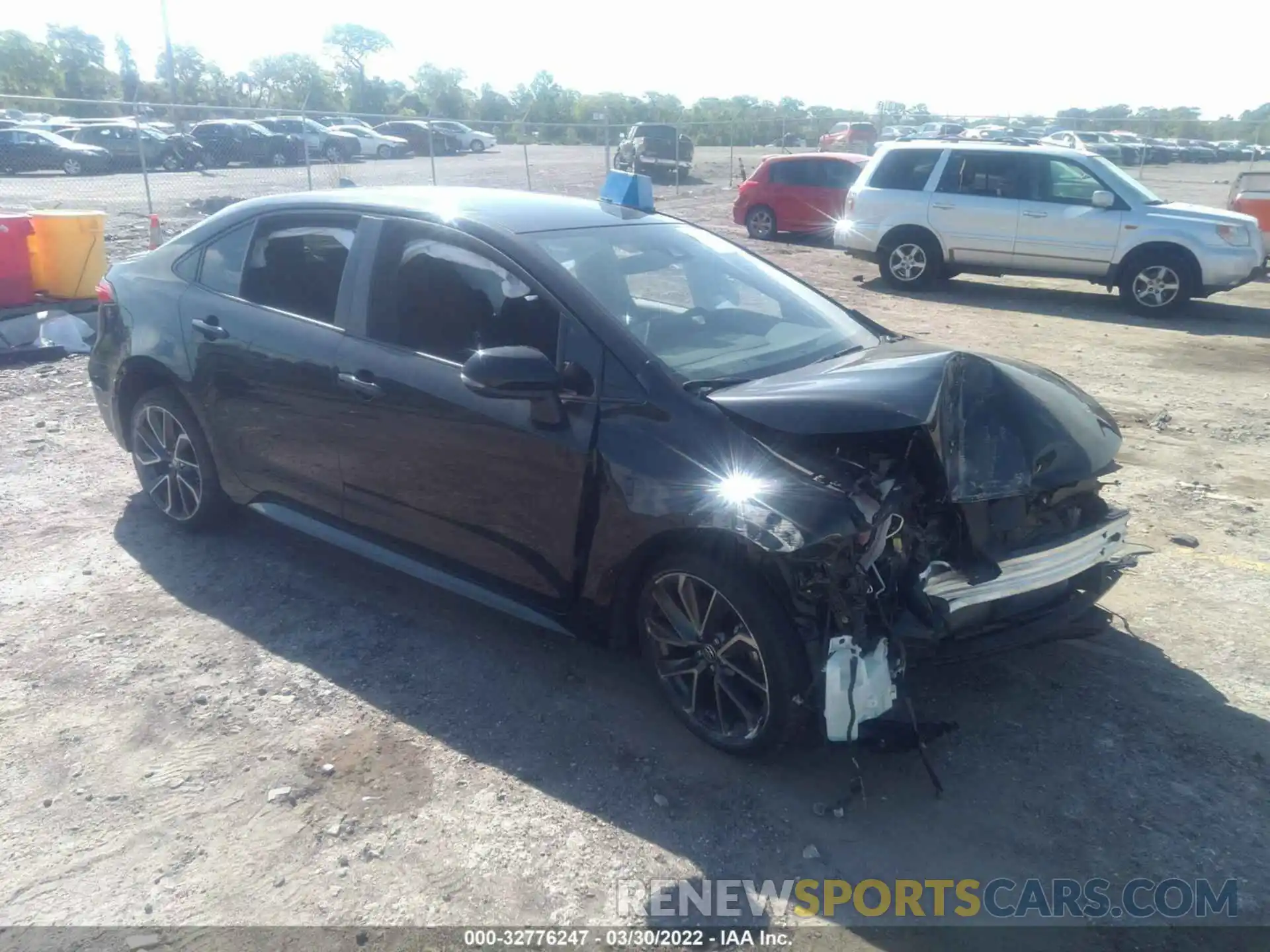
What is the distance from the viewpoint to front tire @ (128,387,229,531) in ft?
16.7

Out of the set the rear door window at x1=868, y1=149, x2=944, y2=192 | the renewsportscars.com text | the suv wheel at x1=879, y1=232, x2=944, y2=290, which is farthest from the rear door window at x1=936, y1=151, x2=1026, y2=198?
the renewsportscars.com text

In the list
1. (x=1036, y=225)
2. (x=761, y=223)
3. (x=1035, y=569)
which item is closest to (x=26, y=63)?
(x=761, y=223)

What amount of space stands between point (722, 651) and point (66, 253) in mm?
9438

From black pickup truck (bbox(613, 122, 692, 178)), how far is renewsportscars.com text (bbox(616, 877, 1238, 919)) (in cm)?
2718

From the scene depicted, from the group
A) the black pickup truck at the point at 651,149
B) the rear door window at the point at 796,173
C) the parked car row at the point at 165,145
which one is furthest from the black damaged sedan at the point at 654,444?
the black pickup truck at the point at 651,149

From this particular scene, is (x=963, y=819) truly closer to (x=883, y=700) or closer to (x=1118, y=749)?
(x=883, y=700)

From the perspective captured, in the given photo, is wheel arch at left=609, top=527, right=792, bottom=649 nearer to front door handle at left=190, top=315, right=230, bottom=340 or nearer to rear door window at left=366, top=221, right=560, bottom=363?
rear door window at left=366, top=221, right=560, bottom=363

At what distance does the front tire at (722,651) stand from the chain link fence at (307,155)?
12.9 m

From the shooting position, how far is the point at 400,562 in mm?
4301

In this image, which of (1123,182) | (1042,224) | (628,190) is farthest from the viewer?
(1042,224)

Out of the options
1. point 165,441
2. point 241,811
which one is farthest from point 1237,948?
point 165,441

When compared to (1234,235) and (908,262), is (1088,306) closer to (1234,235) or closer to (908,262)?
(1234,235)

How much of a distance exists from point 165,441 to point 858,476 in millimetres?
3630

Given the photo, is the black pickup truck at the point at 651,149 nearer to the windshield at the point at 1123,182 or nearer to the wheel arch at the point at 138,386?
the windshield at the point at 1123,182
